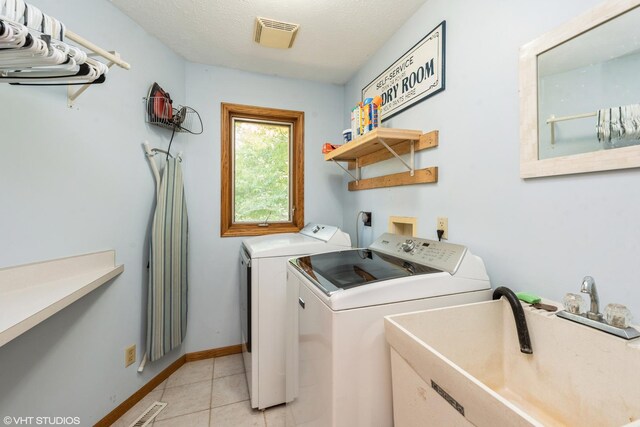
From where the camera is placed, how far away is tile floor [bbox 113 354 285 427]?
167cm

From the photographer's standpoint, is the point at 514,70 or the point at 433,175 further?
the point at 433,175

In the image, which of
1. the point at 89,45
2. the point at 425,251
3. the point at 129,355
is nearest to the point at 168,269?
the point at 129,355

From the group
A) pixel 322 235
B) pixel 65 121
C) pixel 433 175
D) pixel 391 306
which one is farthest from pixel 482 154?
pixel 65 121

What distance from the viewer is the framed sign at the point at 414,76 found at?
150 centimetres

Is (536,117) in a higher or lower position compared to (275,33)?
lower

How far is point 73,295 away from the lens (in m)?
1.13

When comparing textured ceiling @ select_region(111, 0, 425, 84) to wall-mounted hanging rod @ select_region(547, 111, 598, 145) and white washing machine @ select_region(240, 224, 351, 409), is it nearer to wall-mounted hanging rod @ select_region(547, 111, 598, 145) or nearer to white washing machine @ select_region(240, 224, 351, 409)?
wall-mounted hanging rod @ select_region(547, 111, 598, 145)

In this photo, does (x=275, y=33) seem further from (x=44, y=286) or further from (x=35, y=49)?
(x=44, y=286)

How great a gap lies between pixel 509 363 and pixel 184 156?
8.21 feet

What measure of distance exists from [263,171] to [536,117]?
2125mm

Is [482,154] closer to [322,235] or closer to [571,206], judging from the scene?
[571,206]

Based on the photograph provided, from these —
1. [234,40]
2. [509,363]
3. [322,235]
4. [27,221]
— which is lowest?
[509,363]

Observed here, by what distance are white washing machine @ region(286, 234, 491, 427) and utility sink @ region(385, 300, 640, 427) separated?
0.08m

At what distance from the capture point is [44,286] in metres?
1.23
